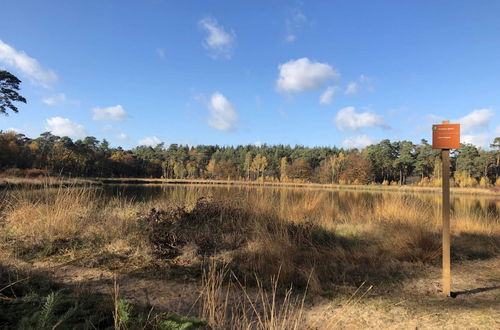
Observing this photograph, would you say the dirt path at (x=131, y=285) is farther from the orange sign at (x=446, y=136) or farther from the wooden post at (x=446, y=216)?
the orange sign at (x=446, y=136)

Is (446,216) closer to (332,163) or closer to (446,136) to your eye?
(446,136)

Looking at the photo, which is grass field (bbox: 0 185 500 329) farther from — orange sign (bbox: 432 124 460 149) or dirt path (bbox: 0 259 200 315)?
orange sign (bbox: 432 124 460 149)

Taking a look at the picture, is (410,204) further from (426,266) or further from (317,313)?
(317,313)

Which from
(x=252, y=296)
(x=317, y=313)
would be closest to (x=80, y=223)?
(x=252, y=296)

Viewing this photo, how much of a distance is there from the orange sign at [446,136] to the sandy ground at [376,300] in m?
1.61

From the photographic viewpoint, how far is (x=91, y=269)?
3.91m

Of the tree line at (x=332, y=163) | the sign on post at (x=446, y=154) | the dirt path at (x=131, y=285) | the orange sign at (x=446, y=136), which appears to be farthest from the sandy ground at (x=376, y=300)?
the tree line at (x=332, y=163)

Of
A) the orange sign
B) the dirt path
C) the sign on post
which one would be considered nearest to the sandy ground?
the dirt path

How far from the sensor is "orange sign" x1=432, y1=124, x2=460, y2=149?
3.19 m

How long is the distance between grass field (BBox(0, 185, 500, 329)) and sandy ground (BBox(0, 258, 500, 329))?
0.02m

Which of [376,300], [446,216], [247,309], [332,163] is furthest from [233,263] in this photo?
[332,163]

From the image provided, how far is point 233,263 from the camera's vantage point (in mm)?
4141

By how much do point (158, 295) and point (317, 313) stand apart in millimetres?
1581

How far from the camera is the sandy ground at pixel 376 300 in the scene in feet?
8.62
